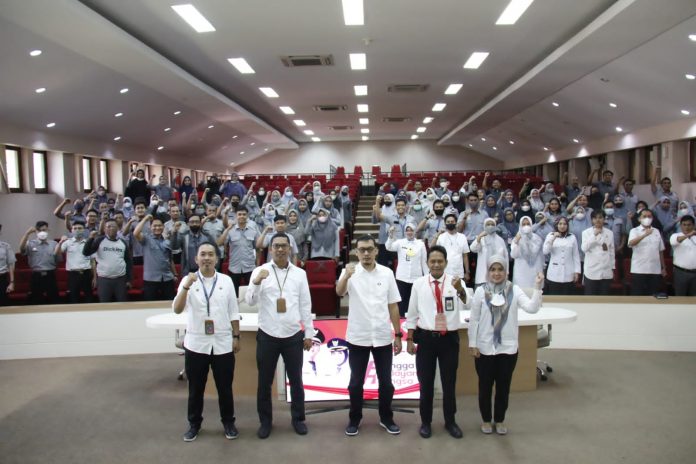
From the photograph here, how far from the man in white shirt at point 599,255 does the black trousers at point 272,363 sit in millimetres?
4443

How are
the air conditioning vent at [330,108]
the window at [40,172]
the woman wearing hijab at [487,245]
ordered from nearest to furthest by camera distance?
the woman wearing hijab at [487,245] < the window at [40,172] < the air conditioning vent at [330,108]

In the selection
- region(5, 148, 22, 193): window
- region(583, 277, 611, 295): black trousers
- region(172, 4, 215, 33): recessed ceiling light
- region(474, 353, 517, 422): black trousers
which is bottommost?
region(474, 353, 517, 422): black trousers

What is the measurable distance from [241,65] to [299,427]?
1010 centimetres

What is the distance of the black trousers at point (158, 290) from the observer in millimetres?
6809

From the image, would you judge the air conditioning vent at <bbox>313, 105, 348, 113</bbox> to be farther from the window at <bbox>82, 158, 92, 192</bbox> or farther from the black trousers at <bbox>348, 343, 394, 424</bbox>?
the black trousers at <bbox>348, 343, 394, 424</bbox>

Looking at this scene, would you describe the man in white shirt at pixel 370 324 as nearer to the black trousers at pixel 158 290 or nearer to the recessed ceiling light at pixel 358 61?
the black trousers at pixel 158 290

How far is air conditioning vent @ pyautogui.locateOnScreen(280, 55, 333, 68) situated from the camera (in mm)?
11578

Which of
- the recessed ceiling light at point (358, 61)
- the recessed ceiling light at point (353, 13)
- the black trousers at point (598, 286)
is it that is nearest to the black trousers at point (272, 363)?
the black trousers at point (598, 286)


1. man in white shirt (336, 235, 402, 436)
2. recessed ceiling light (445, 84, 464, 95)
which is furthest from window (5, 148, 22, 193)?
man in white shirt (336, 235, 402, 436)

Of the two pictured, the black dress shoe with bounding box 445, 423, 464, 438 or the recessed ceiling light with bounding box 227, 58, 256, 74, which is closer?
the black dress shoe with bounding box 445, 423, 464, 438

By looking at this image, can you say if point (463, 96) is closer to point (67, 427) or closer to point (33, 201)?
point (33, 201)

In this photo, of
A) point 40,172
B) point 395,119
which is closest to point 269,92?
point 40,172

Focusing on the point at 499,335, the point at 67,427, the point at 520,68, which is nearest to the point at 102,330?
the point at 67,427

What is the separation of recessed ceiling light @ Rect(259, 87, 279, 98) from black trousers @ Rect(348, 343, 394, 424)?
39.9 feet
